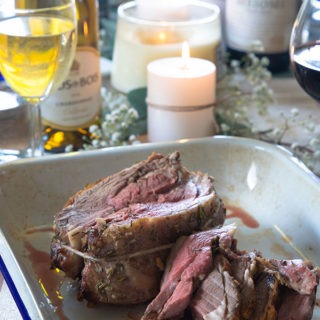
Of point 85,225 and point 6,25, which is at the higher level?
point 6,25

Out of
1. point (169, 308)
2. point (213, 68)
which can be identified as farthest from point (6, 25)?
point (169, 308)

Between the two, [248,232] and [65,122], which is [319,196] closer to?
[248,232]

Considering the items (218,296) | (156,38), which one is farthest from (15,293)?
(156,38)

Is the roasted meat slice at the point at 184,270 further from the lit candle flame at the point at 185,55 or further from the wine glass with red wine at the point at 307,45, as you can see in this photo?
the lit candle flame at the point at 185,55

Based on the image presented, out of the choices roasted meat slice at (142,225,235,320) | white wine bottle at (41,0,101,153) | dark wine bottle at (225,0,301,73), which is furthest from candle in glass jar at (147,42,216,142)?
roasted meat slice at (142,225,235,320)

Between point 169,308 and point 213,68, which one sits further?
point 213,68

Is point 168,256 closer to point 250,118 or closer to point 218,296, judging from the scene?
point 218,296

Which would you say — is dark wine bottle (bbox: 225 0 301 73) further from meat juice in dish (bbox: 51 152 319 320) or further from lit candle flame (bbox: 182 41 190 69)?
meat juice in dish (bbox: 51 152 319 320)
